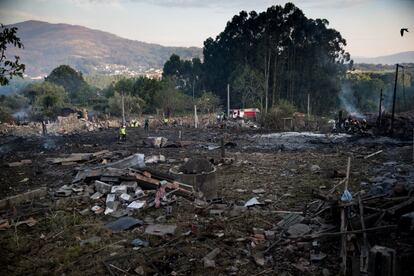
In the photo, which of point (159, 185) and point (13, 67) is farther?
point (159, 185)

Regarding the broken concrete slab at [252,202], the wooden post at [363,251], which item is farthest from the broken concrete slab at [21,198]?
the wooden post at [363,251]

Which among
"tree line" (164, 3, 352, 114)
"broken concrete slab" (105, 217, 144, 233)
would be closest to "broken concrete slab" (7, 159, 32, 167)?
"broken concrete slab" (105, 217, 144, 233)

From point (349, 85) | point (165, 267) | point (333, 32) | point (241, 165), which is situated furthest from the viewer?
point (349, 85)

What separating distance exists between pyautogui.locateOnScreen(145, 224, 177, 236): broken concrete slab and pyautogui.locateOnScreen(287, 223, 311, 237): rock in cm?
200

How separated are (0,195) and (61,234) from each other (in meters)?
4.27

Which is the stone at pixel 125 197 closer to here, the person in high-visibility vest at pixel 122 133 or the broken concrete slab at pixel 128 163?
the broken concrete slab at pixel 128 163

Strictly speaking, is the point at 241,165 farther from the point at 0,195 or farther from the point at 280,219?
the point at 0,195

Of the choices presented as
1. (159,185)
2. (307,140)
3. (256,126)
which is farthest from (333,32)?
(159,185)

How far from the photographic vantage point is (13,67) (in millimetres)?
4922

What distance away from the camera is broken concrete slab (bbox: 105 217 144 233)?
630cm

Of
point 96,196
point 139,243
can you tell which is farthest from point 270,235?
point 96,196

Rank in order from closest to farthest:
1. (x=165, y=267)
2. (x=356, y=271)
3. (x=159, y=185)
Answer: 1. (x=356, y=271)
2. (x=165, y=267)
3. (x=159, y=185)

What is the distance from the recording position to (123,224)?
6438 millimetres

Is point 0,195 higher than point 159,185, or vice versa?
point 159,185
